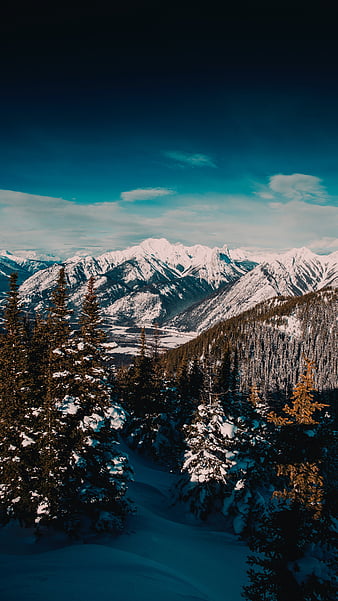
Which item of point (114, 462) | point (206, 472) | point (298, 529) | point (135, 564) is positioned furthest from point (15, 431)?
point (298, 529)

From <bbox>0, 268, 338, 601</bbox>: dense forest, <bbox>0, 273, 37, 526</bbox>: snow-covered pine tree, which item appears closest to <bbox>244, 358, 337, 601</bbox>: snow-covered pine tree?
<bbox>0, 268, 338, 601</bbox>: dense forest

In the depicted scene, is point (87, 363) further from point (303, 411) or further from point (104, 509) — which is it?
point (303, 411)

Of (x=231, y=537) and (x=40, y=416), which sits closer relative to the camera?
(x=40, y=416)

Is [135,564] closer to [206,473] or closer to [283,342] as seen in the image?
[206,473]

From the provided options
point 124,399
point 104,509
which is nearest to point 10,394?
point 104,509

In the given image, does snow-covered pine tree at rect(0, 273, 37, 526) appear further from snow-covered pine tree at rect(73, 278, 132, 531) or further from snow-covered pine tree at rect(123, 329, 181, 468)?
snow-covered pine tree at rect(123, 329, 181, 468)

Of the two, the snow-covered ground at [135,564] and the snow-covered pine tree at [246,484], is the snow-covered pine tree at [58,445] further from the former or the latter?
the snow-covered pine tree at [246,484]
